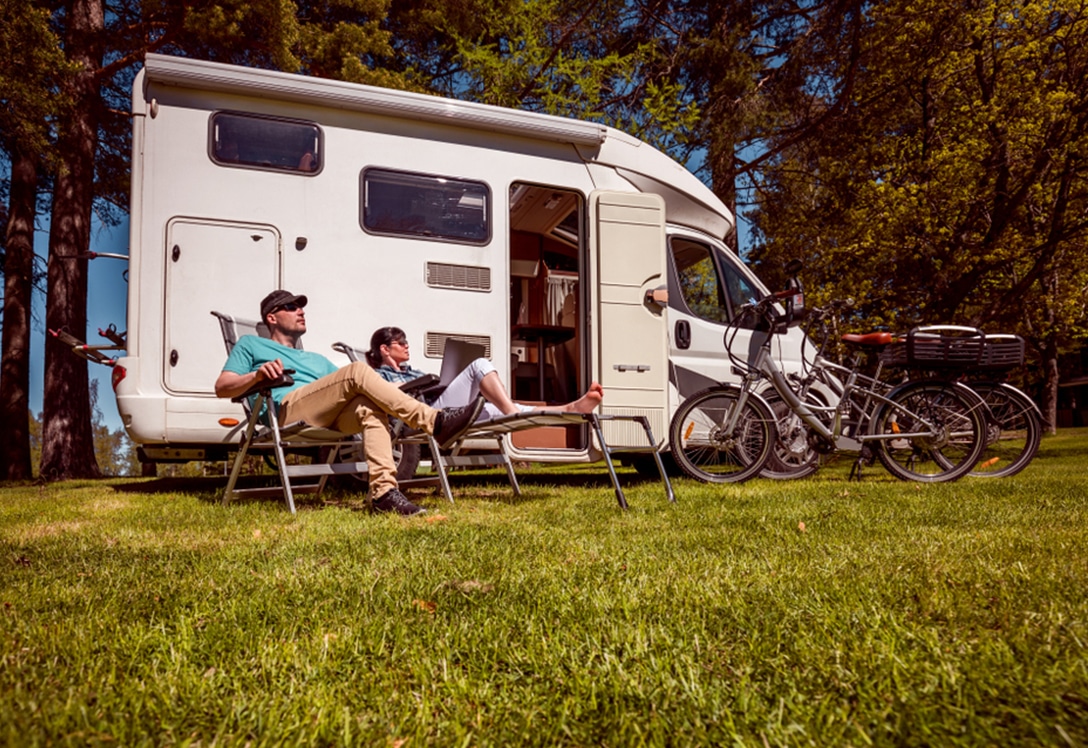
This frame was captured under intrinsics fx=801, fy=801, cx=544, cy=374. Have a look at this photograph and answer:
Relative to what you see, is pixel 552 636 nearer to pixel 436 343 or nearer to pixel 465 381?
pixel 465 381

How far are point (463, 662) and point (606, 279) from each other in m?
4.60

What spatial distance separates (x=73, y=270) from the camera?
31.4 feet

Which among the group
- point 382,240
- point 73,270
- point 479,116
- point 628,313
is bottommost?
point 628,313

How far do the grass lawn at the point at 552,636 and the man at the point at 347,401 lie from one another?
28.1 inches

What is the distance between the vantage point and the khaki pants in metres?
4.11

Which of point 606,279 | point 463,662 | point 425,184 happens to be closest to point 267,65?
point 425,184

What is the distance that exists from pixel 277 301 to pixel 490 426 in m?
1.51

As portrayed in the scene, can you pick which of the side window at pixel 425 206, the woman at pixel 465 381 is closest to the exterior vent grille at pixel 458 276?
the side window at pixel 425 206

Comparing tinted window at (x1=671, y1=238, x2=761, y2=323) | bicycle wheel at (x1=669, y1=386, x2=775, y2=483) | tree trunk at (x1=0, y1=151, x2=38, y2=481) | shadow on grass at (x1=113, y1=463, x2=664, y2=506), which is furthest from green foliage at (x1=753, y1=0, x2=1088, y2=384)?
tree trunk at (x1=0, y1=151, x2=38, y2=481)

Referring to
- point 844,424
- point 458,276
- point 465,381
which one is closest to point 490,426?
point 465,381

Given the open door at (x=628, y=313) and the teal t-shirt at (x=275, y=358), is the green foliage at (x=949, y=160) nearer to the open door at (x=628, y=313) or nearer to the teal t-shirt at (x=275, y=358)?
the open door at (x=628, y=313)

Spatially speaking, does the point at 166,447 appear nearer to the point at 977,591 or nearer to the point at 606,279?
the point at 606,279

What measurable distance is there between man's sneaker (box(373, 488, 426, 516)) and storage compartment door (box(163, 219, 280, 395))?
69.8 inches

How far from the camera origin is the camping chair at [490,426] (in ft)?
14.3
